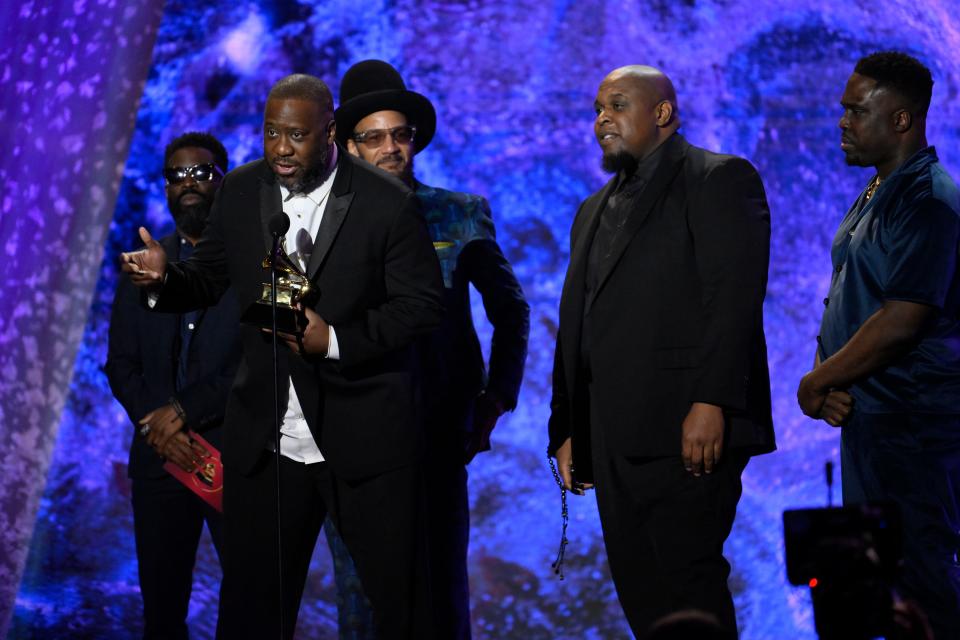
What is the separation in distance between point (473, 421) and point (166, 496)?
3.54 feet

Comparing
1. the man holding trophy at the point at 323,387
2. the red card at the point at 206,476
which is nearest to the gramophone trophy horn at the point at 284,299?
the man holding trophy at the point at 323,387

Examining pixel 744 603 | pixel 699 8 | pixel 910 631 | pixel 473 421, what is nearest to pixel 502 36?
pixel 699 8

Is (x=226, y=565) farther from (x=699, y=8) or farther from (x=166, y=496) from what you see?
(x=699, y=8)

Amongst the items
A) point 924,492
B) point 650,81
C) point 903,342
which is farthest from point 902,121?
point 924,492

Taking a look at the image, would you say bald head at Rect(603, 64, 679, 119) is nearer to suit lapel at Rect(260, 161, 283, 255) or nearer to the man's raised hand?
suit lapel at Rect(260, 161, 283, 255)

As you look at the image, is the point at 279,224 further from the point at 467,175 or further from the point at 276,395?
the point at 467,175

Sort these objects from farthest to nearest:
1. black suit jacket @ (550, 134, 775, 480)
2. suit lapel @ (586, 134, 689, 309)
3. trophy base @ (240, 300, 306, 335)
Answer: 1. suit lapel @ (586, 134, 689, 309)
2. black suit jacket @ (550, 134, 775, 480)
3. trophy base @ (240, 300, 306, 335)

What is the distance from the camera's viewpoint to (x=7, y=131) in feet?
16.1

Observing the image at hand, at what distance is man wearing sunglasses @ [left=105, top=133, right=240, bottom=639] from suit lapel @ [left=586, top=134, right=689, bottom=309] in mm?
1455

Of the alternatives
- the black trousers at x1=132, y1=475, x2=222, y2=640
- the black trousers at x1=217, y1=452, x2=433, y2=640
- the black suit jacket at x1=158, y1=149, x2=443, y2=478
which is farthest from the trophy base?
the black trousers at x1=132, y1=475, x2=222, y2=640

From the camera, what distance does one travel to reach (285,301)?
262 cm

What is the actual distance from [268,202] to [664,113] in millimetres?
1087

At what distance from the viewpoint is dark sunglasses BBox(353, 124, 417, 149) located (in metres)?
3.76

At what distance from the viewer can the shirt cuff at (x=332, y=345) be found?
2703 millimetres
